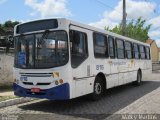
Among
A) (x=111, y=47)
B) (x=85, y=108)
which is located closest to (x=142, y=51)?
(x=111, y=47)

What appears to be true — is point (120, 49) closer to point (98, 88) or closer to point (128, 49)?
point (128, 49)

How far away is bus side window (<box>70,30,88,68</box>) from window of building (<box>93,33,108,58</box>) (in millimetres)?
961

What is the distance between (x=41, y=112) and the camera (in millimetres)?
10398

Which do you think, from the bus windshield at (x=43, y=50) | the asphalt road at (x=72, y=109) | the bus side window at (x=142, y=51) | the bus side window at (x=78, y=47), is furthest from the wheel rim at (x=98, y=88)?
the bus side window at (x=142, y=51)

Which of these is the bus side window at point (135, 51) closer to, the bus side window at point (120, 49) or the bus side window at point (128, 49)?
the bus side window at point (128, 49)

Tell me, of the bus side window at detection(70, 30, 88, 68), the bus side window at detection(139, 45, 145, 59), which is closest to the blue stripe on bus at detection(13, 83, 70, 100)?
the bus side window at detection(70, 30, 88, 68)

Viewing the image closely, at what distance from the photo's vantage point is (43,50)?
10.7 metres

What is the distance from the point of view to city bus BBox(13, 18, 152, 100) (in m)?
10.4

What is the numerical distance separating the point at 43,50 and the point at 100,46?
3.13 metres

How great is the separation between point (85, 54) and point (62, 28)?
1570 millimetres

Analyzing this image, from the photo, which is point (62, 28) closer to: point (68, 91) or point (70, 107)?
point (68, 91)

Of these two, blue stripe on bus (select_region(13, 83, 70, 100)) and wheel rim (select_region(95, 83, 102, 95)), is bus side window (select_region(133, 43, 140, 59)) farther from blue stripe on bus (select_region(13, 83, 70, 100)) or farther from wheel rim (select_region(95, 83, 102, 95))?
blue stripe on bus (select_region(13, 83, 70, 100))

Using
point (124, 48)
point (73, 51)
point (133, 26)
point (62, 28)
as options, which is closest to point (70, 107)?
point (73, 51)

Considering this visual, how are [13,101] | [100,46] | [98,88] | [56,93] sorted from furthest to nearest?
[100,46]
[98,88]
[13,101]
[56,93]
